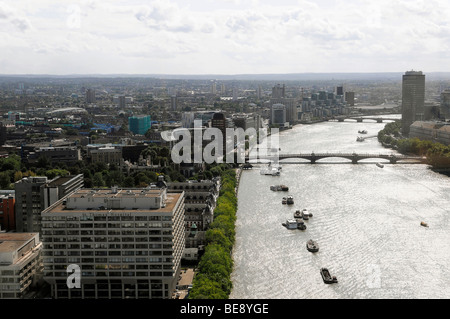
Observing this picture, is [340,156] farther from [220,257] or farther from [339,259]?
[220,257]

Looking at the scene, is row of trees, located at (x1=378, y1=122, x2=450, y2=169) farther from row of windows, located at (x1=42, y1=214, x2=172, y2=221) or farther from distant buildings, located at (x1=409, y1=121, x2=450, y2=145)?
row of windows, located at (x1=42, y1=214, x2=172, y2=221)

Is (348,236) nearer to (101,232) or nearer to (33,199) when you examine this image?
(101,232)

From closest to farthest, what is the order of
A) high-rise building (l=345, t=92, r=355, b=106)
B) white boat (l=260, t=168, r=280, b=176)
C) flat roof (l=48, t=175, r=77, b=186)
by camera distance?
flat roof (l=48, t=175, r=77, b=186) < white boat (l=260, t=168, r=280, b=176) < high-rise building (l=345, t=92, r=355, b=106)

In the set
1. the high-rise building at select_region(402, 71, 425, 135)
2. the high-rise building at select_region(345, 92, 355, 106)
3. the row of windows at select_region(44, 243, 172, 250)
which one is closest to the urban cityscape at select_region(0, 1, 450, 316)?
the row of windows at select_region(44, 243, 172, 250)

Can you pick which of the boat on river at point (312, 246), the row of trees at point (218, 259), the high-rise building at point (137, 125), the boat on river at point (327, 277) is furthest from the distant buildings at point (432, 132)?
the boat on river at point (327, 277)

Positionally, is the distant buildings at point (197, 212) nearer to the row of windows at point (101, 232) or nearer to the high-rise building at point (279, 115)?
the row of windows at point (101, 232)
